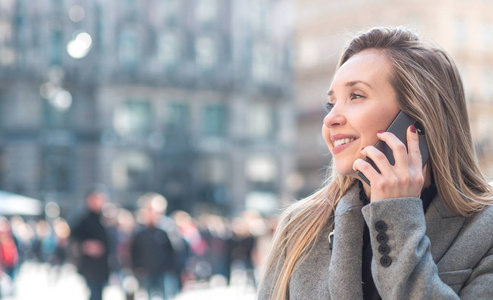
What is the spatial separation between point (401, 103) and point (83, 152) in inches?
1666

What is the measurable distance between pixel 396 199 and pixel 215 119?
149 feet

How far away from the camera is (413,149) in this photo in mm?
2016

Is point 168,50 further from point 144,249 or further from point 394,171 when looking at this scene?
point 394,171

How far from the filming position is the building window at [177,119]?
45.7m

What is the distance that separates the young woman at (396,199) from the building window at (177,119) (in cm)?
4346

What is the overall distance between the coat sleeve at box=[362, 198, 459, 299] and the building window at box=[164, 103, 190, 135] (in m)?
43.8

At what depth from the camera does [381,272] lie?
1.93m

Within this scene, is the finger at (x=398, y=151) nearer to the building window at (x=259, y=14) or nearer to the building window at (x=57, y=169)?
the building window at (x=57, y=169)

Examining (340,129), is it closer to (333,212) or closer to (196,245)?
(333,212)

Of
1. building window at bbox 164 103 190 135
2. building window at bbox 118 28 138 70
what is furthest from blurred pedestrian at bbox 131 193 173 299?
building window at bbox 118 28 138 70

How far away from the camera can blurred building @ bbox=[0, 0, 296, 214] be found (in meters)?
42.2

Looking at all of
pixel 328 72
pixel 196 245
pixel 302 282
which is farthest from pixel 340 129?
pixel 328 72

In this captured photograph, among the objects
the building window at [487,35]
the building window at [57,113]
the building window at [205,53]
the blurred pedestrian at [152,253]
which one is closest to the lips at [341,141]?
the blurred pedestrian at [152,253]

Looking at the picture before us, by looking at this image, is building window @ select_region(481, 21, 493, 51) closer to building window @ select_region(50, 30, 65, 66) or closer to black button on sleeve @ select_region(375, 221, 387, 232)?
building window @ select_region(50, 30, 65, 66)
